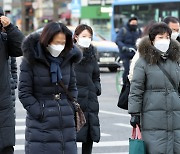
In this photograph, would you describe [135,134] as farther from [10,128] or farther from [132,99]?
[10,128]

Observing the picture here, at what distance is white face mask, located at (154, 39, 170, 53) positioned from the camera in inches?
277

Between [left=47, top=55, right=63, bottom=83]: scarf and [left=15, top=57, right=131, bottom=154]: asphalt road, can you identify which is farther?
[left=15, top=57, right=131, bottom=154]: asphalt road

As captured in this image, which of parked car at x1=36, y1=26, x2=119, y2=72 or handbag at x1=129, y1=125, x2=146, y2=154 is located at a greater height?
handbag at x1=129, y1=125, x2=146, y2=154

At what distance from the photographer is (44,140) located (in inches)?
255

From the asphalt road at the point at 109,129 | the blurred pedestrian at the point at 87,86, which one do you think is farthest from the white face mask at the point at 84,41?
the asphalt road at the point at 109,129

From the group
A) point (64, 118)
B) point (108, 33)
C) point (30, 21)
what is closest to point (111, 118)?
point (64, 118)

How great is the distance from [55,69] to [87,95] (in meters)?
2.26

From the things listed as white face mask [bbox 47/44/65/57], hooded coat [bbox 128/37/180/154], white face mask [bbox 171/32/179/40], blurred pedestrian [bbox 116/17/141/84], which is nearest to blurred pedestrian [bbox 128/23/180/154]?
hooded coat [bbox 128/37/180/154]

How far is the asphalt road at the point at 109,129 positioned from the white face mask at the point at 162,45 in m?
3.29

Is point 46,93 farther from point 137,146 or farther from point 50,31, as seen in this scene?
point 137,146

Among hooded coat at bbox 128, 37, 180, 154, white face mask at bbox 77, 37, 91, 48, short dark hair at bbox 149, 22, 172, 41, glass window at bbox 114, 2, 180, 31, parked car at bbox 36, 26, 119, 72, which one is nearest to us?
hooded coat at bbox 128, 37, 180, 154

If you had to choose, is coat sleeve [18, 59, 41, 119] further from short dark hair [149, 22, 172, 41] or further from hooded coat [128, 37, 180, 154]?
short dark hair [149, 22, 172, 41]

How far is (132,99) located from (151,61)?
16.0 inches

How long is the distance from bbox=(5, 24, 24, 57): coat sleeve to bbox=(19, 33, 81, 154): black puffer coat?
625 mm
